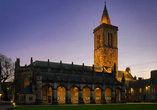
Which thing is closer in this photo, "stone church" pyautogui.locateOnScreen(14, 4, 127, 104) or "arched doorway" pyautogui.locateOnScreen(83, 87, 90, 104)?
"stone church" pyautogui.locateOnScreen(14, 4, 127, 104)

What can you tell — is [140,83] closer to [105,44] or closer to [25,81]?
[105,44]

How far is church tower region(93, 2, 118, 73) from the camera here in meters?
89.1

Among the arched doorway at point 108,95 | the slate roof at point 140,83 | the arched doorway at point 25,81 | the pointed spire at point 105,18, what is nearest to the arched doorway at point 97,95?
the arched doorway at point 108,95

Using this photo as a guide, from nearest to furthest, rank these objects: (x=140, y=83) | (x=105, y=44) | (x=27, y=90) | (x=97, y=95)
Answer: (x=27, y=90) < (x=97, y=95) < (x=140, y=83) < (x=105, y=44)

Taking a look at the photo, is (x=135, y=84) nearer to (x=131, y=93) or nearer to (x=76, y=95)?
(x=131, y=93)

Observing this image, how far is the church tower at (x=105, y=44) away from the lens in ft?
292

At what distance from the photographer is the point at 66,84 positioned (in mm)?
60875

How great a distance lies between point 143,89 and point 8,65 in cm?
5950

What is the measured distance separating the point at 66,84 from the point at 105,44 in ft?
124

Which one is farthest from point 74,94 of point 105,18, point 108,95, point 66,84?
point 105,18

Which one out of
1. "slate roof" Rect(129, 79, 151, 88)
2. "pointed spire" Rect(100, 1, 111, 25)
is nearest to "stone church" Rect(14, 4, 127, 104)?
"pointed spire" Rect(100, 1, 111, 25)

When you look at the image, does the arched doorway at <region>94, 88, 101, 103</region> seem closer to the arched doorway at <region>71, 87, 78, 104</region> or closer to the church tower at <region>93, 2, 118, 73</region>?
the arched doorway at <region>71, 87, 78, 104</region>

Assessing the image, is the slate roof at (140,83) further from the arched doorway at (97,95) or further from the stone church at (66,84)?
the arched doorway at (97,95)

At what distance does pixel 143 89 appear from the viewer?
8400 cm
